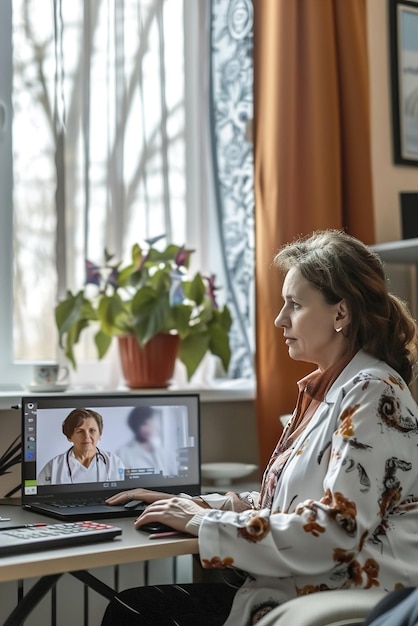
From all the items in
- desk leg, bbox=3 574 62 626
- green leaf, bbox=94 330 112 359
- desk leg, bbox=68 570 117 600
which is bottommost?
desk leg, bbox=68 570 117 600

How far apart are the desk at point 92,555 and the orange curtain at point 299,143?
41.1 inches

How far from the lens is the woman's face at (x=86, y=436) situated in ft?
6.53

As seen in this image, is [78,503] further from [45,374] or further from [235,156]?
[235,156]

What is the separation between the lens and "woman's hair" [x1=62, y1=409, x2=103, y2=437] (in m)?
1.98

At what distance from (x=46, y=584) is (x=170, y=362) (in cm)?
110

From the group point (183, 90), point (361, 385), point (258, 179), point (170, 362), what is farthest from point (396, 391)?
point (183, 90)

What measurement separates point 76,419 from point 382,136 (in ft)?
5.27

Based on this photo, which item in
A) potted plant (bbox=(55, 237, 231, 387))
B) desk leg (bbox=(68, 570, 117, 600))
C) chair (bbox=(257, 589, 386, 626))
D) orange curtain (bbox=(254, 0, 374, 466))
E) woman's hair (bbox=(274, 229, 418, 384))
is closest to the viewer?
chair (bbox=(257, 589, 386, 626))

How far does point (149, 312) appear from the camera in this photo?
257cm

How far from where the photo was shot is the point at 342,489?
1.57 m

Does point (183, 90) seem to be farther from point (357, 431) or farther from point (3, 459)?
point (357, 431)

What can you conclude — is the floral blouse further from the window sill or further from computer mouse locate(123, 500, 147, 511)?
the window sill

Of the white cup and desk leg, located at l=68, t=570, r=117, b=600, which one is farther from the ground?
the white cup

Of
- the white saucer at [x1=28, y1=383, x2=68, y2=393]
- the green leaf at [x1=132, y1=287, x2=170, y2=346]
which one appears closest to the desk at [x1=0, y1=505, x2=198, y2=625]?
the white saucer at [x1=28, y1=383, x2=68, y2=393]
